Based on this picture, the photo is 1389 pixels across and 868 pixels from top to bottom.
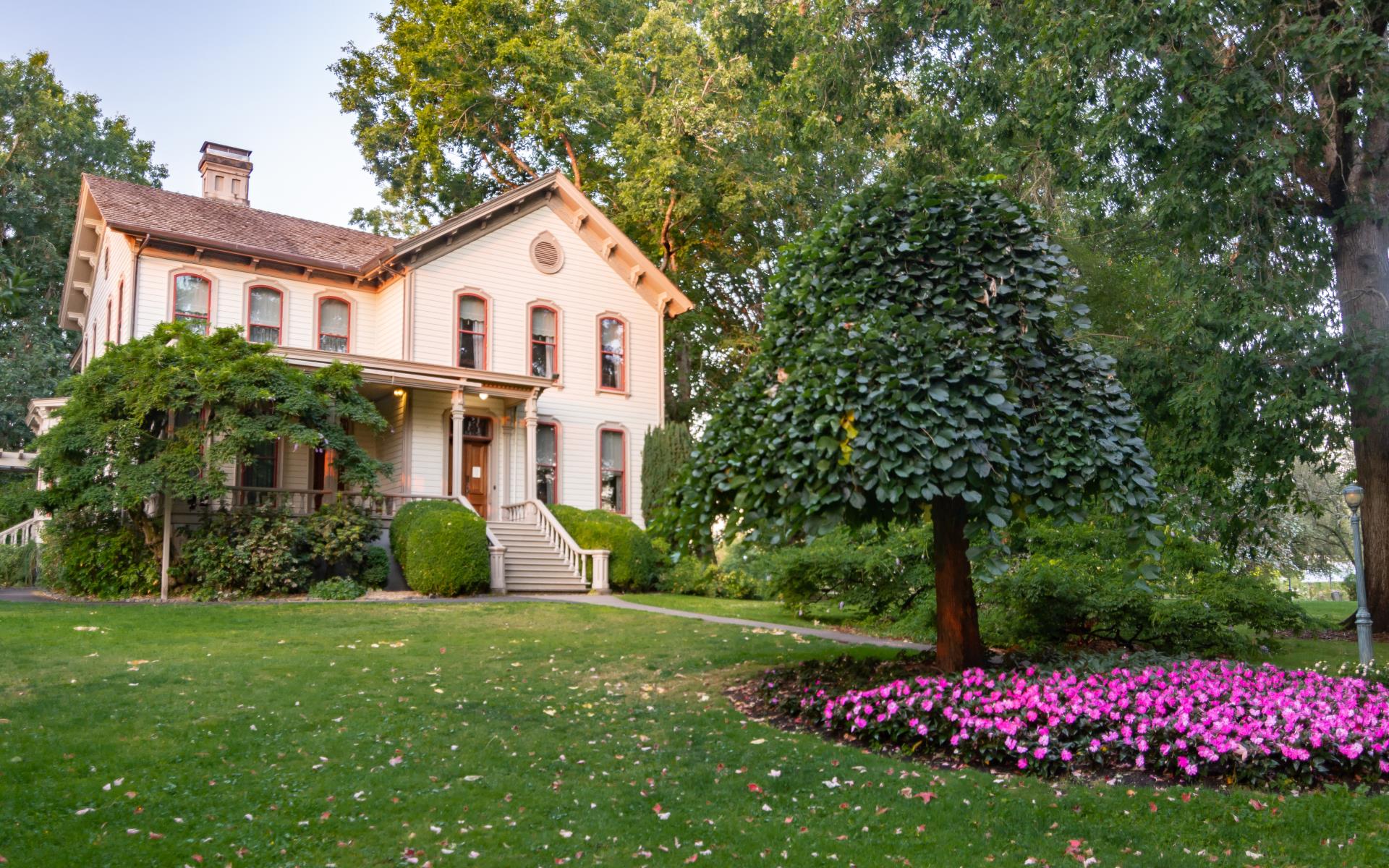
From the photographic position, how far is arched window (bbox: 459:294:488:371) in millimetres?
22859

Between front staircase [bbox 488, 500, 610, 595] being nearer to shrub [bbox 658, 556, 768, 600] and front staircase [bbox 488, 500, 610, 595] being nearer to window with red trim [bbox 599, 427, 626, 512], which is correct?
shrub [bbox 658, 556, 768, 600]

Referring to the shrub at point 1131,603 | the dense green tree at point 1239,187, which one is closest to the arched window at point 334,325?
the dense green tree at point 1239,187

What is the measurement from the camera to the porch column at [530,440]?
21.8 m

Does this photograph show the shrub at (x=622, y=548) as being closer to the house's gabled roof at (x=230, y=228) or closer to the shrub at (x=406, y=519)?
the shrub at (x=406, y=519)

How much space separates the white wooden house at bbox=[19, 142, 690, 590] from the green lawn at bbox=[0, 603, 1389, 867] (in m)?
10.2

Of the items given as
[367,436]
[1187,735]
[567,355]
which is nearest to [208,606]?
[367,436]

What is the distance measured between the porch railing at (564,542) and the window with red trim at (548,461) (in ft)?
4.48

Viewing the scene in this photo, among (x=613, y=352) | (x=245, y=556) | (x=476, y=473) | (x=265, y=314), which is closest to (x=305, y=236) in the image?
(x=265, y=314)

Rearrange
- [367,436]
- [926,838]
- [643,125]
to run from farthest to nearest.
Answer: [643,125]
[367,436]
[926,838]

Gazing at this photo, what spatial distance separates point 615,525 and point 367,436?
612 cm

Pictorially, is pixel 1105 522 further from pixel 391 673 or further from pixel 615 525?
pixel 615 525

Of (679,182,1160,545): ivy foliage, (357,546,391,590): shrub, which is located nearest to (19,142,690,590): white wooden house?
(357,546,391,590): shrub

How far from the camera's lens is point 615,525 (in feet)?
67.0

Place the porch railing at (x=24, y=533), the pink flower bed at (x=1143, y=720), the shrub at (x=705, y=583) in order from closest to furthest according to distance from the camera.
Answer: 1. the pink flower bed at (x=1143, y=720)
2. the porch railing at (x=24, y=533)
3. the shrub at (x=705, y=583)
